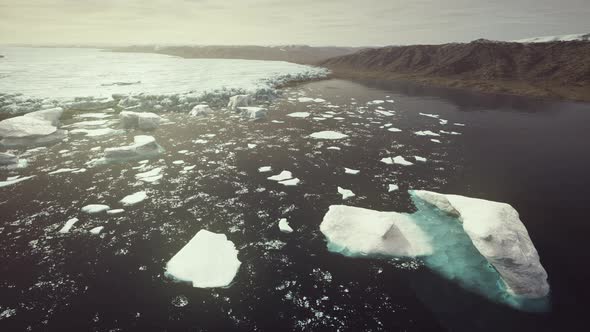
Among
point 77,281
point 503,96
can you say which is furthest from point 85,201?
point 503,96

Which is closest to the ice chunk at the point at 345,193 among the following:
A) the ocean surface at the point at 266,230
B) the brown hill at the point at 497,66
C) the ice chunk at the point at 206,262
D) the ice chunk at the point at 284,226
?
the ocean surface at the point at 266,230

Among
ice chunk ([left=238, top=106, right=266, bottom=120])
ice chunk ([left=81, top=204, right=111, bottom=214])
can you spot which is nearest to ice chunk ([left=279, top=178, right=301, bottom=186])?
ice chunk ([left=81, top=204, right=111, bottom=214])

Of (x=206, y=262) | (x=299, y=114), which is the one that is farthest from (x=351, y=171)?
(x=299, y=114)

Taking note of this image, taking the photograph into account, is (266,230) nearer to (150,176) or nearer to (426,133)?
(150,176)

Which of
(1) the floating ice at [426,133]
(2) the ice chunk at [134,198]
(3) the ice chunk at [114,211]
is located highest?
(1) the floating ice at [426,133]

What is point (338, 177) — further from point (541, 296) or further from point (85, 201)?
point (85, 201)

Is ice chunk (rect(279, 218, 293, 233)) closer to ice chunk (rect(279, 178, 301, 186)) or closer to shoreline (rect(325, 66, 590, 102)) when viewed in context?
ice chunk (rect(279, 178, 301, 186))

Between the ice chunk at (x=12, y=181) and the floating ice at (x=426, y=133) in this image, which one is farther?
the floating ice at (x=426, y=133)

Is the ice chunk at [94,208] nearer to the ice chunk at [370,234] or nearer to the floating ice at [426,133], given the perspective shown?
the ice chunk at [370,234]
